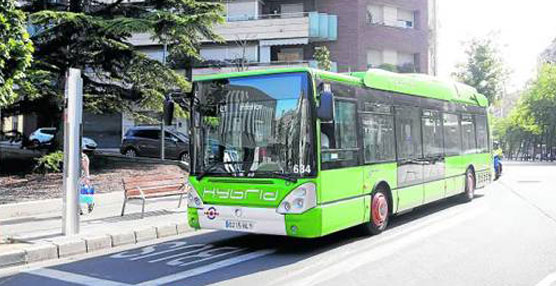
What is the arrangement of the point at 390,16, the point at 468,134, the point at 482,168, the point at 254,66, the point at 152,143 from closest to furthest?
1. the point at 468,134
2. the point at 482,168
3. the point at 152,143
4. the point at 254,66
5. the point at 390,16

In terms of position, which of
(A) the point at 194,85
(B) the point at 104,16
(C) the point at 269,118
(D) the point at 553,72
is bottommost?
(C) the point at 269,118

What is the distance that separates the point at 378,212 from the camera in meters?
9.99

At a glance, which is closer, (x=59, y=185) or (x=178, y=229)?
(x=178, y=229)

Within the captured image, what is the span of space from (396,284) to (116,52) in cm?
1387

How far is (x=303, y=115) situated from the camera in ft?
27.0

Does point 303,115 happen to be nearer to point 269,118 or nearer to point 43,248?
point 269,118

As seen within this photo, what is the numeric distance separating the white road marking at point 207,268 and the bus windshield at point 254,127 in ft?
4.25

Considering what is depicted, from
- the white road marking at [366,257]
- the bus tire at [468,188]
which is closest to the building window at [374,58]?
Answer: the bus tire at [468,188]

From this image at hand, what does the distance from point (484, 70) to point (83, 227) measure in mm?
44815

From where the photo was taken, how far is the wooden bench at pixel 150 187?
12219 mm

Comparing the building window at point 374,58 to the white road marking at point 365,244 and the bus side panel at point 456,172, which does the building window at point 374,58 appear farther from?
the white road marking at point 365,244

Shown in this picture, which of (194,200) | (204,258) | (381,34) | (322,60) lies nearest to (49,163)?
(194,200)

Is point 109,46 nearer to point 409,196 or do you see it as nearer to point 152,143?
point 152,143

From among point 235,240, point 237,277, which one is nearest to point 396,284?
point 237,277
